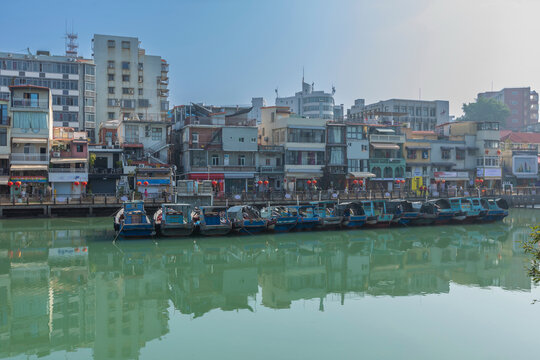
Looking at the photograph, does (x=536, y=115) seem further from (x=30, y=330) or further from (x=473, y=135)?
(x=30, y=330)

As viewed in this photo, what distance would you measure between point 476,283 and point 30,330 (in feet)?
63.0

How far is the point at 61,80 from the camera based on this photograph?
6034 cm

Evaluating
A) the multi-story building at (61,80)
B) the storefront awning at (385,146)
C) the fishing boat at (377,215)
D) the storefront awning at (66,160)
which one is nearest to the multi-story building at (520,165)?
the storefront awning at (385,146)

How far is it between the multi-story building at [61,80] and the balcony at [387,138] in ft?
113

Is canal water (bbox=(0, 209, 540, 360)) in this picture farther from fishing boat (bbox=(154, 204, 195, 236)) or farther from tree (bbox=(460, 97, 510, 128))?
tree (bbox=(460, 97, 510, 128))

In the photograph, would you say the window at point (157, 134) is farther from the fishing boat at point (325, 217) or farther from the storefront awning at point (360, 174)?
the fishing boat at point (325, 217)

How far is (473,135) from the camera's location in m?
66.4

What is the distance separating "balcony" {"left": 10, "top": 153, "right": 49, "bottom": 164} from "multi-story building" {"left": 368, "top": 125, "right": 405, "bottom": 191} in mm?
34770

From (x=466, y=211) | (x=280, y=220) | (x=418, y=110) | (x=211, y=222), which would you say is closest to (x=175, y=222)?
(x=211, y=222)

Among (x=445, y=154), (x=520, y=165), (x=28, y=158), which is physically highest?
(x=445, y=154)

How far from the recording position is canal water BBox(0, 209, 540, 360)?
15.6 meters

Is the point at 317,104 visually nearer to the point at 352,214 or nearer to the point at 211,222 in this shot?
the point at 352,214

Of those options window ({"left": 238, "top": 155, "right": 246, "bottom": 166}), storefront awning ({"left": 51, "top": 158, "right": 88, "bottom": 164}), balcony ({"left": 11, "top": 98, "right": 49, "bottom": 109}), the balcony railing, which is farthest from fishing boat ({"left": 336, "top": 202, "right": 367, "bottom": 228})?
balcony ({"left": 11, "top": 98, "right": 49, "bottom": 109})

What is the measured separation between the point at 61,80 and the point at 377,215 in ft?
137
